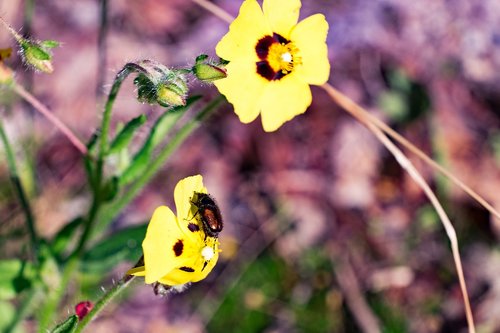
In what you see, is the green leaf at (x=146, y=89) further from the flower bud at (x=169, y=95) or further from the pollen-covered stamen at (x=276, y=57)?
the pollen-covered stamen at (x=276, y=57)

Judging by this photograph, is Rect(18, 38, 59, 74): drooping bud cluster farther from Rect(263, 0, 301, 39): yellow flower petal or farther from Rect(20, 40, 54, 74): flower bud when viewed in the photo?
Rect(263, 0, 301, 39): yellow flower petal

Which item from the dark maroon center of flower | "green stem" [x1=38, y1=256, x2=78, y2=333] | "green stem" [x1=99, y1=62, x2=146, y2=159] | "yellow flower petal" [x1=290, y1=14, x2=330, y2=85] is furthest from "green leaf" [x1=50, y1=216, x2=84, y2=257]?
"yellow flower petal" [x1=290, y1=14, x2=330, y2=85]

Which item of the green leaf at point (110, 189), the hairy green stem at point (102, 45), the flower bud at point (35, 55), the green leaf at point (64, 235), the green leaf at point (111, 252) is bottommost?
the green leaf at point (110, 189)

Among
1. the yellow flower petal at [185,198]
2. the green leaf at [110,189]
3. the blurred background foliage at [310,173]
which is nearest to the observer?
the yellow flower petal at [185,198]

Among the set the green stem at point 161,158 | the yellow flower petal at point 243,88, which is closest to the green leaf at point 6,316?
the green stem at point 161,158

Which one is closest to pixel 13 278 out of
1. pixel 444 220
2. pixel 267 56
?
Result: pixel 267 56

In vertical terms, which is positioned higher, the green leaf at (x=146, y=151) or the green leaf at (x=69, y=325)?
the green leaf at (x=146, y=151)

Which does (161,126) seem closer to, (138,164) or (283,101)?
(138,164)
